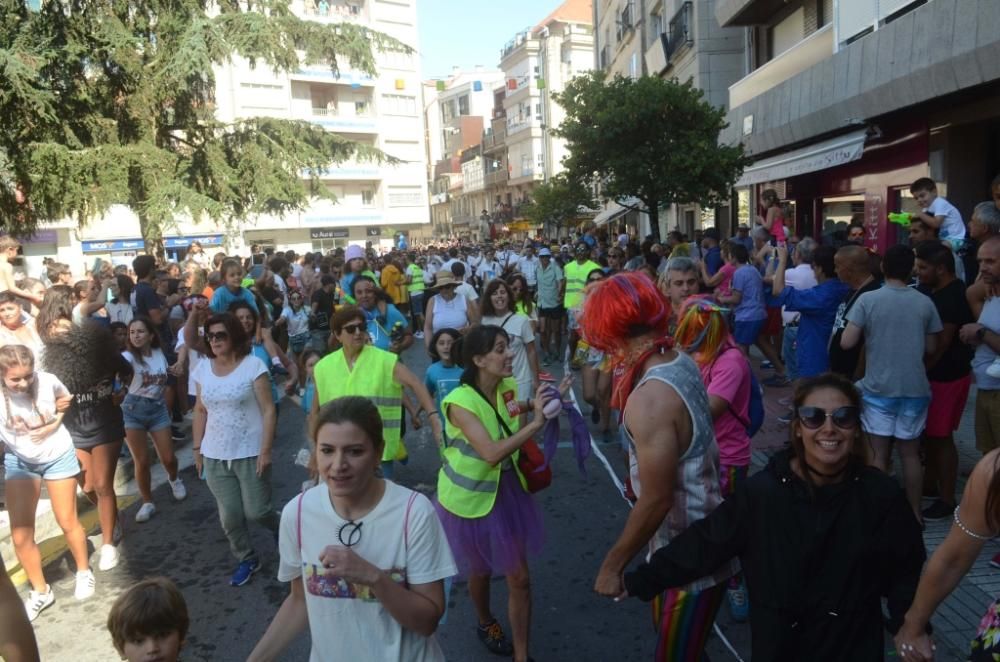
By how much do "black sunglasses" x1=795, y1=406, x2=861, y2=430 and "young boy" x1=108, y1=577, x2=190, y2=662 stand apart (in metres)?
2.00

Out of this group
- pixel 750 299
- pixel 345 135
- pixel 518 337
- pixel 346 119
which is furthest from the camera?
pixel 345 135

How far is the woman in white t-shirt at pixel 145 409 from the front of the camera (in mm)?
5609

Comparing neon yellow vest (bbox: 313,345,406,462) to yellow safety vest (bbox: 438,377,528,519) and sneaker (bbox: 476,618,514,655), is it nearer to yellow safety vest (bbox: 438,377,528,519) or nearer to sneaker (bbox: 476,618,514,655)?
yellow safety vest (bbox: 438,377,528,519)

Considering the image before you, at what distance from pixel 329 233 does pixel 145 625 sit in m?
50.4

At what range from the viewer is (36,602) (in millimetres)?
4270

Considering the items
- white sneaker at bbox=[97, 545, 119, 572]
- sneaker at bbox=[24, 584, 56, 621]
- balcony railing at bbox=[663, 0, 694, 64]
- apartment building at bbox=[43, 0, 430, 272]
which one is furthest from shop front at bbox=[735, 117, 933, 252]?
apartment building at bbox=[43, 0, 430, 272]

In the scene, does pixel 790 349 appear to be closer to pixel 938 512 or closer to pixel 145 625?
pixel 938 512

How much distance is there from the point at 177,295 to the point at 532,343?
6.08 m

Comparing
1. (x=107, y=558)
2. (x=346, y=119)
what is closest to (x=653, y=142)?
(x=107, y=558)

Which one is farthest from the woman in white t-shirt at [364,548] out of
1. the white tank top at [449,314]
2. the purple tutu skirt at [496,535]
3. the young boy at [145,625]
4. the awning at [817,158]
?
the awning at [817,158]

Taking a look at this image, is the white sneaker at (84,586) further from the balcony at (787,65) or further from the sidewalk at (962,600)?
the balcony at (787,65)

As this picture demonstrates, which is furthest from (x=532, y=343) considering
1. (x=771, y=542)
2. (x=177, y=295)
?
(x=177, y=295)

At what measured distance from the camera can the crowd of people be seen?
208cm

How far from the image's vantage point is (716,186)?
14.3 metres
